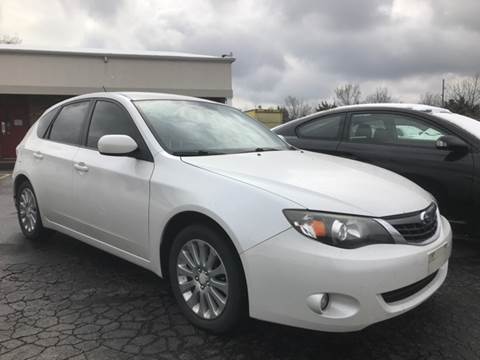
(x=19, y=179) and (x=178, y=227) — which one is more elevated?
(x=19, y=179)

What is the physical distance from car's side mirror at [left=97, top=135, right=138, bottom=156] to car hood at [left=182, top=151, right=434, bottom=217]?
18.5 inches

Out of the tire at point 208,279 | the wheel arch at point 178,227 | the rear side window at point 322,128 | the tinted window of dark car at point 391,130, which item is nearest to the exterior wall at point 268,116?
the rear side window at point 322,128

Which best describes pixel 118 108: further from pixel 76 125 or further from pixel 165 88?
pixel 165 88

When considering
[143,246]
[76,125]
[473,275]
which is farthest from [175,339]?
[473,275]

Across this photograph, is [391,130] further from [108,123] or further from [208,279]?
[208,279]

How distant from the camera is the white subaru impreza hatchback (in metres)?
2.58

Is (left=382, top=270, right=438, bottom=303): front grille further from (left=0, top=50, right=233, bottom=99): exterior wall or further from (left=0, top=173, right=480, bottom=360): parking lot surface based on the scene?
(left=0, top=50, right=233, bottom=99): exterior wall

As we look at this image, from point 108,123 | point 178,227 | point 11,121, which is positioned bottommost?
point 178,227

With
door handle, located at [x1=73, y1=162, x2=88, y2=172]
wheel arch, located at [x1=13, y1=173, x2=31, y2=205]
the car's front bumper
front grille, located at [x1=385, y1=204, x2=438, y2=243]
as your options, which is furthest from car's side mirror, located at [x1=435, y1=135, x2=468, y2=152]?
wheel arch, located at [x1=13, y1=173, x2=31, y2=205]

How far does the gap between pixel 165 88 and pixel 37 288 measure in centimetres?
1814

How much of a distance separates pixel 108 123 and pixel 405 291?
2726 millimetres

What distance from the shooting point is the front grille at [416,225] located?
9.09 feet

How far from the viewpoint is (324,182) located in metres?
3.03

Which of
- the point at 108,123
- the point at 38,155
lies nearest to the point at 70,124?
the point at 38,155
